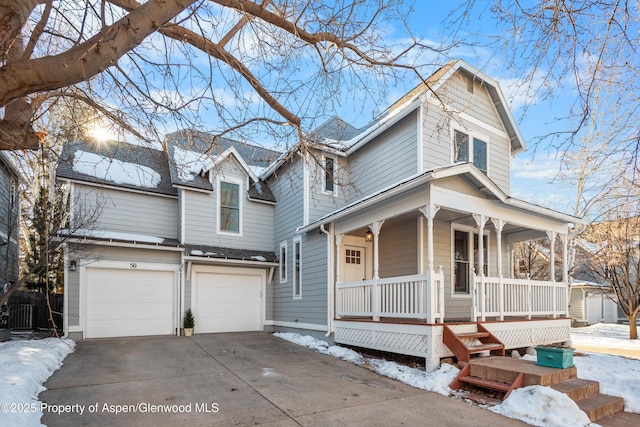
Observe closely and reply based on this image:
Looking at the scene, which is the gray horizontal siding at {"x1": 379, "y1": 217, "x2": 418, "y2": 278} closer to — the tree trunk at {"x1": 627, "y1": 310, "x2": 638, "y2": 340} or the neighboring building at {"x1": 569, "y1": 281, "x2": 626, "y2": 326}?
the tree trunk at {"x1": 627, "y1": 310, "x2": 638, "y2": 340}

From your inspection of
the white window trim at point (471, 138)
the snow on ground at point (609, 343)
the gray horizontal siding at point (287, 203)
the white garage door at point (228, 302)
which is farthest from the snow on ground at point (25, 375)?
the snow on ground at point (609, 343)

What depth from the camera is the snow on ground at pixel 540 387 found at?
4.73 meters

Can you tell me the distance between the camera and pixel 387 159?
10.4m

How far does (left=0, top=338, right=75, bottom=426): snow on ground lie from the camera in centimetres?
425

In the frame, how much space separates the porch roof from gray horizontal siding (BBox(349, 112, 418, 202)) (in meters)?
0.68

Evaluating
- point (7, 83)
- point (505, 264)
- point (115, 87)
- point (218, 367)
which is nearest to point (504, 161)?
point (505, 264)

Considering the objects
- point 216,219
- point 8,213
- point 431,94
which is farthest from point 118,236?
point 431,94

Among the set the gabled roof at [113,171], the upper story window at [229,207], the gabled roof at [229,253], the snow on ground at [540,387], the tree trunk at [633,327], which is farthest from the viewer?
the tree trunk at [633,327]

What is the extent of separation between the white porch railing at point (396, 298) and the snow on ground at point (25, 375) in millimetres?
5808

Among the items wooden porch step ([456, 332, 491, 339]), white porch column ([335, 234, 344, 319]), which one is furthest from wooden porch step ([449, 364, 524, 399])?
white porch column ([335, 234, 344, 319])

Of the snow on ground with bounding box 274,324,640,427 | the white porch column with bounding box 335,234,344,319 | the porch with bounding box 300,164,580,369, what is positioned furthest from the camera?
the white porch column with bounding box 335,234,344,319

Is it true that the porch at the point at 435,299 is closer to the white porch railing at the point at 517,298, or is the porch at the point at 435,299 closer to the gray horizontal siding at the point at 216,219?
the white porch railing at the point at 517,298

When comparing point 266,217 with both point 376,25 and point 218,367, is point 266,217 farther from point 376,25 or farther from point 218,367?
point 376,25

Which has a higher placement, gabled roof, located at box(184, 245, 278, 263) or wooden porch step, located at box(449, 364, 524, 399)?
gabled roof, located at box(184, 245, 278, 263)
